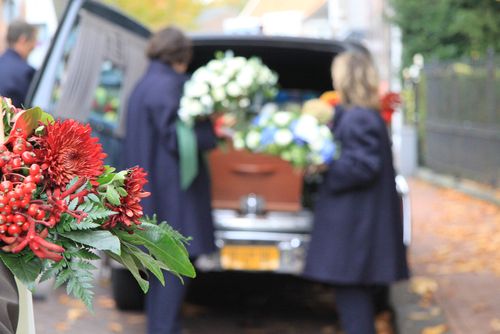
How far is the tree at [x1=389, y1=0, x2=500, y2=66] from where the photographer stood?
681 inches

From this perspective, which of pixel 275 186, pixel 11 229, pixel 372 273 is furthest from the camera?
pixel 275 186

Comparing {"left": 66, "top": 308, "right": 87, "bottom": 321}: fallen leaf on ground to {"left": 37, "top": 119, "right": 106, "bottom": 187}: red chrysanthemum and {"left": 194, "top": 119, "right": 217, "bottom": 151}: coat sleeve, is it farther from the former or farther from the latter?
{"left": 37, "top": 119, "right": 106, "bottom": 187}: red chrysanthemum

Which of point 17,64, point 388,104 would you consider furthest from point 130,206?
point 17,64

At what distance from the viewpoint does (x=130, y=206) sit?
240 cm

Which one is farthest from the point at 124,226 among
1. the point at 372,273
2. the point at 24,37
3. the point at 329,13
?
the point at 329,13

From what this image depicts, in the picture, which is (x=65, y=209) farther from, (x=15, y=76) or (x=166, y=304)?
(x=15, y=76)

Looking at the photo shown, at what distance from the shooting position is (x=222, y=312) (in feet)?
27.1

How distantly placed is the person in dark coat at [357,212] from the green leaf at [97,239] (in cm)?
404

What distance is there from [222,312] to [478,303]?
6.09ft

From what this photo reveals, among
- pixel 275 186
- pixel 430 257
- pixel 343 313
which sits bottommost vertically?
pixel 430 257

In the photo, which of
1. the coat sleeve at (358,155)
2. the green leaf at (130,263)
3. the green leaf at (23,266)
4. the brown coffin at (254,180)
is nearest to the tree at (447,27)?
the brown coffin at (254,180)

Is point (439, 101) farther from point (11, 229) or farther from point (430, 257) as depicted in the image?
point (11, 229)

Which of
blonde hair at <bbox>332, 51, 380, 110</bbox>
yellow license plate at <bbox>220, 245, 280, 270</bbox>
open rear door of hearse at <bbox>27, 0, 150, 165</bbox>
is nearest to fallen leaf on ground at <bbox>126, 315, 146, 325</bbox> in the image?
yellow license plate at <bbox>220, 245, 280, 270</bbox>

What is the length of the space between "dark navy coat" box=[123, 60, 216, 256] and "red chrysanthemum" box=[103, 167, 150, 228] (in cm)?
400
